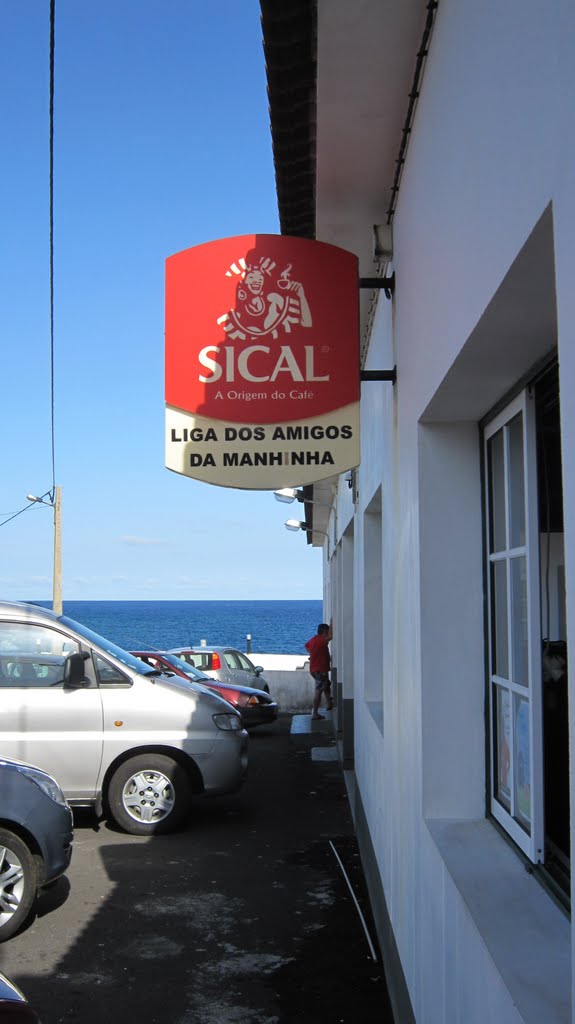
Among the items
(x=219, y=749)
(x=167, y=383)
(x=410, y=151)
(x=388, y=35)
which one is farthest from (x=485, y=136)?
(x=219, y=749)

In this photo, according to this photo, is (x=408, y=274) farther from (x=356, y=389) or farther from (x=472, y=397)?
(x=472, y=397)

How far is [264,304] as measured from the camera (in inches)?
189

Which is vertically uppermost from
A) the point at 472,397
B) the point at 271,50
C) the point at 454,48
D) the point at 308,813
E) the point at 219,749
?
the point at 271,50

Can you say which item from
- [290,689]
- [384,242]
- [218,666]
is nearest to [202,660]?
[218,666]

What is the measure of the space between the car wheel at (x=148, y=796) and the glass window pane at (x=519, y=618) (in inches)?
247

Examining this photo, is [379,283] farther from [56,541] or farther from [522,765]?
[56,541]

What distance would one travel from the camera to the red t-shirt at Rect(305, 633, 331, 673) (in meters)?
18.1

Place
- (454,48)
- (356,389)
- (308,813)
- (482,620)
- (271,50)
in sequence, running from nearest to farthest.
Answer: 1. (454,48)
2. (482,620)
3. (271,50)
4. (356,389)
5. (308,813)

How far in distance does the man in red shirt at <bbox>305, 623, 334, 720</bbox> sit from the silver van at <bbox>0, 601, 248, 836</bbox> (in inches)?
352

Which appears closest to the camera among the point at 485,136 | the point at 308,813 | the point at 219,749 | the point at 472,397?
the point at 485,136

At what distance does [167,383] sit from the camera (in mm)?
4762

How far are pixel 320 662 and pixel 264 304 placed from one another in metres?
14.2

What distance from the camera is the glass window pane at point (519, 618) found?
326cm

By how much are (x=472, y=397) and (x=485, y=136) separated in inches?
42.3
